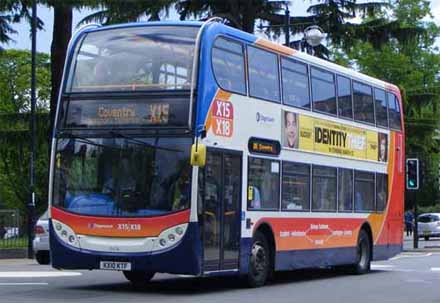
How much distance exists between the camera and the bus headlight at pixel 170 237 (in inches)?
565

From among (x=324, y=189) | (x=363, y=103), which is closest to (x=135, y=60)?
(x=324, y=189)

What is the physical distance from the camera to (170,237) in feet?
47.2

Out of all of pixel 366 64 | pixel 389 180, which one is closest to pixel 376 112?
pixel 389 180

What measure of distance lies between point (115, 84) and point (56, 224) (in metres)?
2.52

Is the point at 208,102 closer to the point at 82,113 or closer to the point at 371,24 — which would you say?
the point at 82,113

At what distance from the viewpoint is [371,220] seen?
21.5m

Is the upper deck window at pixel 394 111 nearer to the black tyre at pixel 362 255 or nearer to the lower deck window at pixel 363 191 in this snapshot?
the lower deck window at pixel 363 191

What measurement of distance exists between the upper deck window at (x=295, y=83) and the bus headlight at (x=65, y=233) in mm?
4985

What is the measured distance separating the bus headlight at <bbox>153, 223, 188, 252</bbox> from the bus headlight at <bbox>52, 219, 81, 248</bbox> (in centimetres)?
141

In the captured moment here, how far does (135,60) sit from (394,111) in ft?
32.1

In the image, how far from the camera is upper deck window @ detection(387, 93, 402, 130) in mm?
22741

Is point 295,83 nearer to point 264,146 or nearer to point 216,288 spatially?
point 264,146

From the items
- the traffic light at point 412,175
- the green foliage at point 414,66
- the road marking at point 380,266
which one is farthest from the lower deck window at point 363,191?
the green foliage at point 414,66

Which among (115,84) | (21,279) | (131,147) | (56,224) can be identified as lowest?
(21,279)
